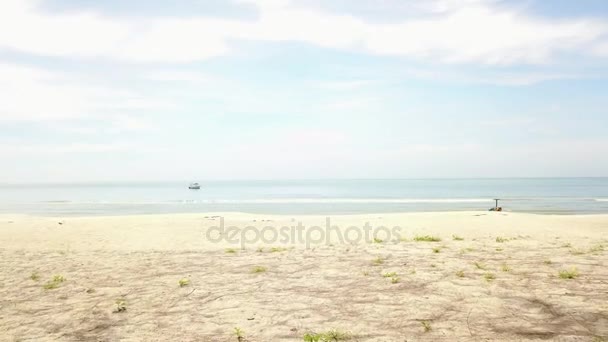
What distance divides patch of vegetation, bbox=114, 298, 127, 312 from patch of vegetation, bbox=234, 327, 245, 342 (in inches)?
106

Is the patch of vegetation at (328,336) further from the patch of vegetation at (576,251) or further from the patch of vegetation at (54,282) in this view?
the patch of vegetation at (576,251)

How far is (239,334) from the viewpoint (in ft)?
21.0

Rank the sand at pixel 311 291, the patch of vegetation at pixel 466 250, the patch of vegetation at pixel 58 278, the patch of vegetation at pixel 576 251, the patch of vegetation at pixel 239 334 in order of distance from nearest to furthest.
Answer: the patch of vegetation at pixel 239 334, the sand at pixel 311 291, the patch of vegetation at pixel 58 278, the patch of vegetation at pixel 576 251, the patch of vegetation at pixel 466 250

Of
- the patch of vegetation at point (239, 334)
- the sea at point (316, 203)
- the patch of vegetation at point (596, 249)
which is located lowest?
the sea at point (316, 203)

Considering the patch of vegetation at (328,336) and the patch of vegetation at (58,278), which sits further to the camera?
the patch of vegetation at (58,278)

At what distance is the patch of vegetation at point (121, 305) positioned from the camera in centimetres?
780

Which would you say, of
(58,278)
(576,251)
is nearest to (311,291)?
(58,278)

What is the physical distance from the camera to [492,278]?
9.48 meters

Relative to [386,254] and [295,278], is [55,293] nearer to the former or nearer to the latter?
[295,278]

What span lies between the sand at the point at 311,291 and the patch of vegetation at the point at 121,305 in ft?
0.12

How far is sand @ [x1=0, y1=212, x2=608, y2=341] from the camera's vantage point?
657 cm

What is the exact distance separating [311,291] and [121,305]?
393cm

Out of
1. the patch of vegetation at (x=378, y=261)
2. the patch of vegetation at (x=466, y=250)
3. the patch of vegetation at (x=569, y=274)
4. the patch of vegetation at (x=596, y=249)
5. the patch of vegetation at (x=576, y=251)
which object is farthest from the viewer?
the patch of vegetation at (x=466, y=250)

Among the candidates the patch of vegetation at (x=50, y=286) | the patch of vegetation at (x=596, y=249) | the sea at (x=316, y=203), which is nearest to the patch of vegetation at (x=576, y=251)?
the patch of vegetation at (x=596, y=249)
